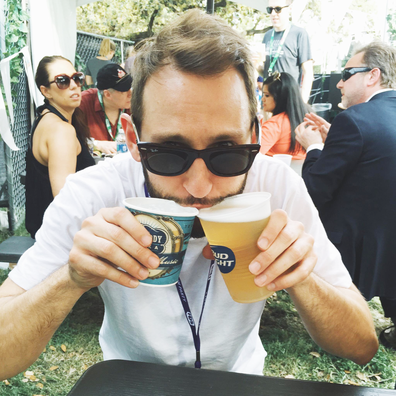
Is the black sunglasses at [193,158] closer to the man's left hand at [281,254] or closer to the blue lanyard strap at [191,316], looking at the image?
the man's left hand at [281,254]

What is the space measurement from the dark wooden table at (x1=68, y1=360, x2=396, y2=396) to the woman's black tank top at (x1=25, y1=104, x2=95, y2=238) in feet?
8.53

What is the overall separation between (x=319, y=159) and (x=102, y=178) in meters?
2.01

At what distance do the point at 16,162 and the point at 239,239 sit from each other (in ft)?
17.5

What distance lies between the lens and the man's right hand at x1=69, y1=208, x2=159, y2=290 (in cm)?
90

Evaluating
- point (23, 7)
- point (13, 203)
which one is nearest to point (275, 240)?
point (13, 203)

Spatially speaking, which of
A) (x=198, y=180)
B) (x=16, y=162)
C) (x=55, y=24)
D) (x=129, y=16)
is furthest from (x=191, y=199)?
(x=129, y=16)

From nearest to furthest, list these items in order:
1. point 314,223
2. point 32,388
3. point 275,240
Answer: point 275,240
point 314,223
point 32,388

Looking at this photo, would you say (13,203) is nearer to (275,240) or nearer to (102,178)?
(102,178)

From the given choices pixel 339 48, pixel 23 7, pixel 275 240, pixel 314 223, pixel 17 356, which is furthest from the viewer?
pixel 339 48

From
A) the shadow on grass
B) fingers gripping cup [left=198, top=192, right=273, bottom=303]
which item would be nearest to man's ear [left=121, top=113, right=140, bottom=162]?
fingers gripping cup [left=198, top=192, right=273, bottom=303]

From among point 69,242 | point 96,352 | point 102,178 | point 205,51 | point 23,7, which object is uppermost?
point 23,7

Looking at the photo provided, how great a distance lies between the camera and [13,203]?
5.17 m

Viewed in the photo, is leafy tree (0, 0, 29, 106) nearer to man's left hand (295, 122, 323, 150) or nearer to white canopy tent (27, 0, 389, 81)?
white canopy tent (27, 0, 389, 81)

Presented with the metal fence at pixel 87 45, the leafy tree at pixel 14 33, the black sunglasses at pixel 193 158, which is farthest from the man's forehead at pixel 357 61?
the metal fence at pixel 87 45
